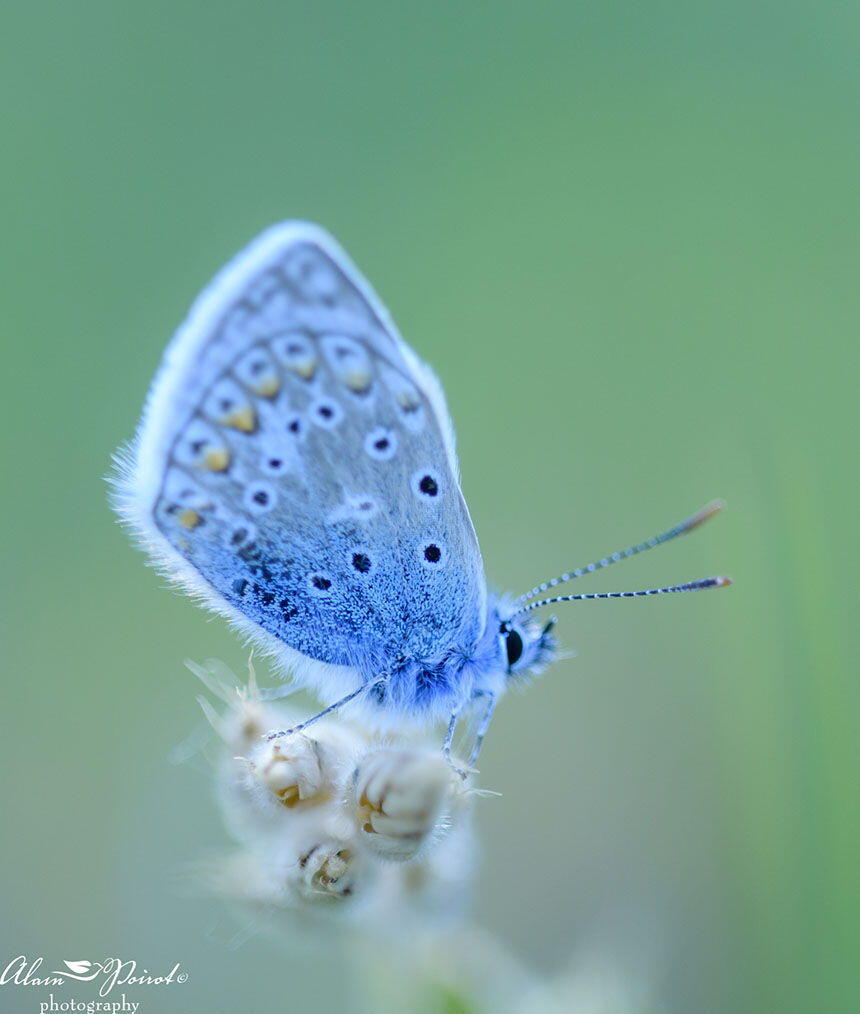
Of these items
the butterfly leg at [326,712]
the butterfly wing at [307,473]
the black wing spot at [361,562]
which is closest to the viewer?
the butterfly leg at [326,712]

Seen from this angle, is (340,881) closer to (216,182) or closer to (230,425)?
(230,425)

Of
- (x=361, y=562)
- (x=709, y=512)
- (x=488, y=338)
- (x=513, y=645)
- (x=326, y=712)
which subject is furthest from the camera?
(x=488, y=338)

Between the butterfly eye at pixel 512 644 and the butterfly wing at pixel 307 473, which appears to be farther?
the butterfly eye at pixel 512 644

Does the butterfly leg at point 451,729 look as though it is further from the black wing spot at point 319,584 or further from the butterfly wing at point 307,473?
the black wing spot at point 319,584

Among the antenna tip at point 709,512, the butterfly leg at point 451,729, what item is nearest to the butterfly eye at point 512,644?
the butterfly leg at point 451,729

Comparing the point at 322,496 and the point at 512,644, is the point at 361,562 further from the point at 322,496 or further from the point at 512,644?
the point at 512,644

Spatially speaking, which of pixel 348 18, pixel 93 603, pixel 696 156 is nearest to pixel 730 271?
pixel 696 156

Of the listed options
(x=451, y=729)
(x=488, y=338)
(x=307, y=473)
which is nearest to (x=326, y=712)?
(x=451, y=729)
